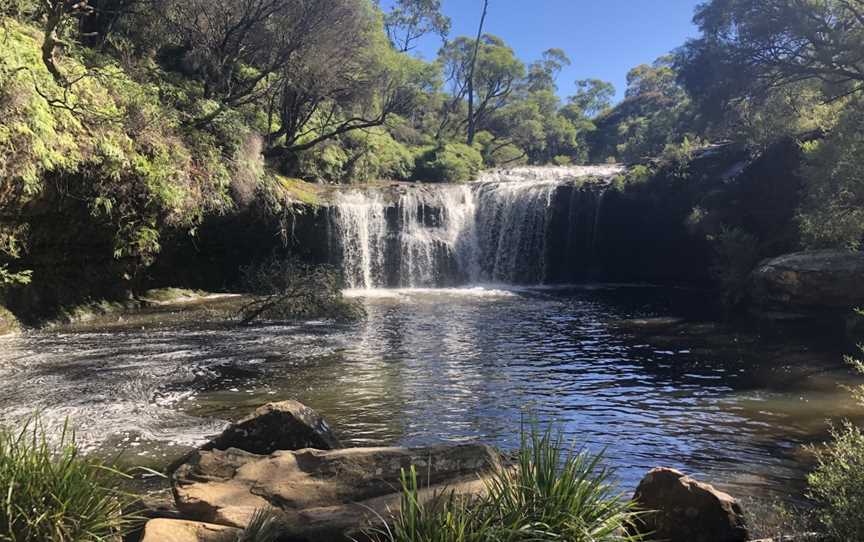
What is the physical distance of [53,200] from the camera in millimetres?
13188

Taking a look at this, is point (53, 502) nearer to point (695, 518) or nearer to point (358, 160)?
point (695, 518)

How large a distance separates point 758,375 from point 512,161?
4847 cm

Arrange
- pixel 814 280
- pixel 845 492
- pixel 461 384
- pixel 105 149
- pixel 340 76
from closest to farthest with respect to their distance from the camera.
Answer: pixel 845 492, pixel 461 384, pixel 105 149, pixel 814 280, pixel 340 76

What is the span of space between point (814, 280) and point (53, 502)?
17879mm

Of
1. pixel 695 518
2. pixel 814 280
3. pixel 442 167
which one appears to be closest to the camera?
pixel 695 518

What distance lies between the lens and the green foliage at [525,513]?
Result: 3025mm

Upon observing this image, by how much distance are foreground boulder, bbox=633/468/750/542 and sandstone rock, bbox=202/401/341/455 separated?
2930mm

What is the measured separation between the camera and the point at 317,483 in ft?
14.3

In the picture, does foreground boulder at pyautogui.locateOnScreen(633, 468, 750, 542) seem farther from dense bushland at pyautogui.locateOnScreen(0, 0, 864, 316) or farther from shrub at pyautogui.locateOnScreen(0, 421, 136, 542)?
dense bushland at pyautogui.locateOnScreen(0, 0, 864, 316)

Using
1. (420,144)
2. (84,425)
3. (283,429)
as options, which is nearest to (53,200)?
(84,425)

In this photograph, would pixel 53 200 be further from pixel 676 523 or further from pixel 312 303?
pixel 676 523

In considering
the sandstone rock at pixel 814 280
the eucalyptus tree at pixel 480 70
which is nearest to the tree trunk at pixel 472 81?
the eucalyptus tree at pixel 480 70

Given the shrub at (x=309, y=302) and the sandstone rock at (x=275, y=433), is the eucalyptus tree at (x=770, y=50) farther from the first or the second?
the sandstone rock at (x=275, y=433)

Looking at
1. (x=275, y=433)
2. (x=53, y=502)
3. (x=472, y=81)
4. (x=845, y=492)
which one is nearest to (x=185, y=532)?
(x=53, y=502)
